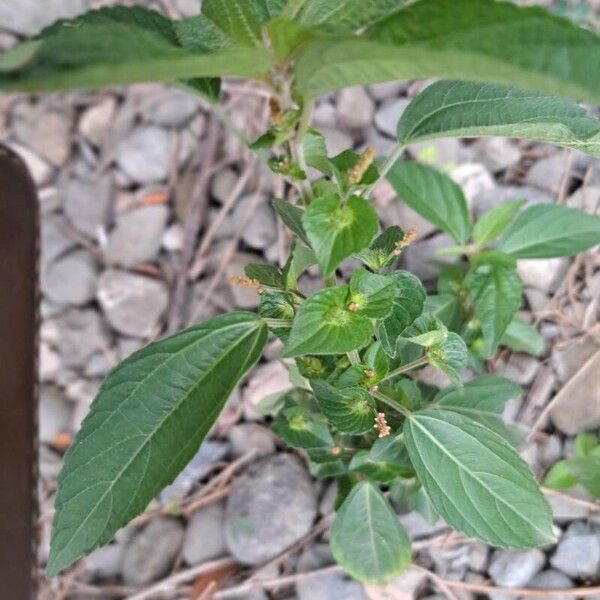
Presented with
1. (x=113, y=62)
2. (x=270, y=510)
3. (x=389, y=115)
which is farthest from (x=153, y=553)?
(x=113, y=62)

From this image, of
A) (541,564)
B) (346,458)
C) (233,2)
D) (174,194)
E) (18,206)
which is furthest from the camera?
(174,194)

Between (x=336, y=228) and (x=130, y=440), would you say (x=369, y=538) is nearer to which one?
(x=130, y=440)

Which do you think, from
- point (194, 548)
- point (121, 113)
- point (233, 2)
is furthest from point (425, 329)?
point (121, 113)

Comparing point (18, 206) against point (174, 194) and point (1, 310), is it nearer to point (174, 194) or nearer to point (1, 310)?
point (1, 310)

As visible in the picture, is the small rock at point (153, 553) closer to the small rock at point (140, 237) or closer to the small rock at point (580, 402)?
the small rock at point (140, 237)

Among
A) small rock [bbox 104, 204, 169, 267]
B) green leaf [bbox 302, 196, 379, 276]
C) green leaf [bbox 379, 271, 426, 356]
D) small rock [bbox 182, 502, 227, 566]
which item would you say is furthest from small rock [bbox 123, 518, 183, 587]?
green leaf [bbox 302, 196, 379, 276]

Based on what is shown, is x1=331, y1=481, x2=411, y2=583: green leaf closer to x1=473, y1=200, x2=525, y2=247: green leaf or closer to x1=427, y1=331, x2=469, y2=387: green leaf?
x1=427, y1=331, x2=469, y2=387: green leaf

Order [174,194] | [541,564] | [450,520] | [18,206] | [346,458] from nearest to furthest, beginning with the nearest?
[450,520], [346,458], [541,564], [18,206], [174,194]
